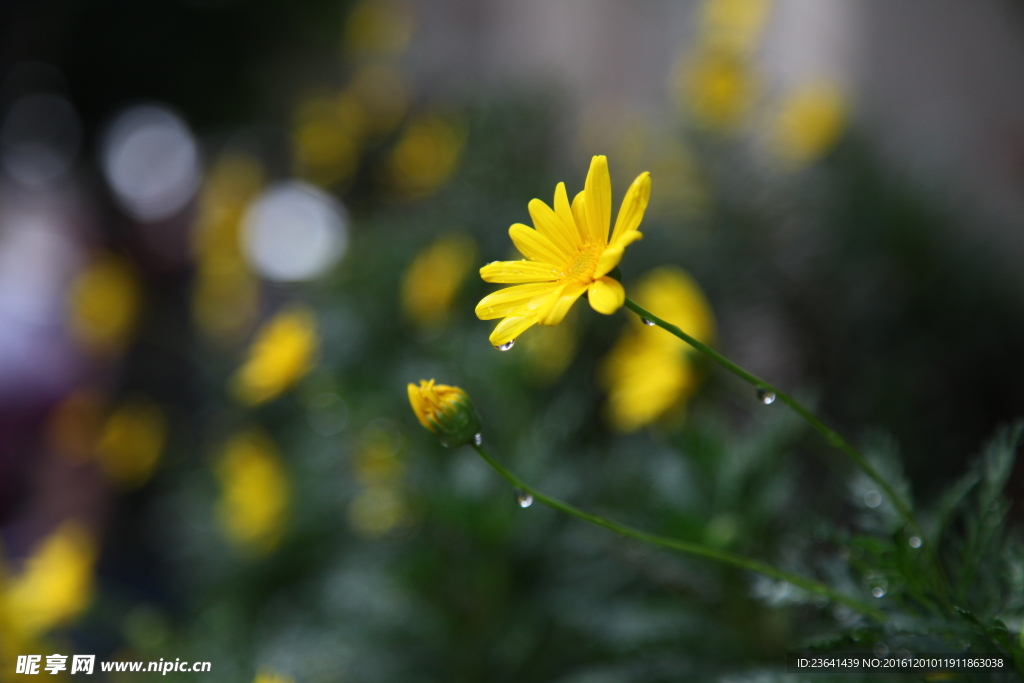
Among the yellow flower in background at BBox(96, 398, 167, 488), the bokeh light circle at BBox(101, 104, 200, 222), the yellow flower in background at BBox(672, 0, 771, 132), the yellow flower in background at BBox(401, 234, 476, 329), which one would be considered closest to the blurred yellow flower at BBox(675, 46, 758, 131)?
the yellow flower in background at BBox(672, 0, 771, 132)

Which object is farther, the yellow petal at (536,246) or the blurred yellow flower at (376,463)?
the blurred yellow flower at (376,463)

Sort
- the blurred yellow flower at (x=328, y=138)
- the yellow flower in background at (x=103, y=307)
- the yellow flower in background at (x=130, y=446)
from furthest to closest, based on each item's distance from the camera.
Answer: the blurred yellow flower at (x=328, y=138) → the yellow flower in background at (x=103, y=307) → the yellow flower in background at (x=130, y=446)

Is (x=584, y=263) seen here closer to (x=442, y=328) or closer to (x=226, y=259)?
(x=442, y=328)

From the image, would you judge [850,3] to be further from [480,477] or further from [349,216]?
[480,477]

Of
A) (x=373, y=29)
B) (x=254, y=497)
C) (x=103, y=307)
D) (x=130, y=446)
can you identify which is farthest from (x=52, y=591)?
(x=373, y=29)

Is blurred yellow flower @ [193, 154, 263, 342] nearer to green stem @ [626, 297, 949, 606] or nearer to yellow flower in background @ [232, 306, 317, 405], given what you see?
yellow flower in background @ [232, 306, 317, 405]

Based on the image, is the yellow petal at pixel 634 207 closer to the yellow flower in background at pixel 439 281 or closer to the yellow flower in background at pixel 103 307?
the yellow flower in background at pixel 439 281

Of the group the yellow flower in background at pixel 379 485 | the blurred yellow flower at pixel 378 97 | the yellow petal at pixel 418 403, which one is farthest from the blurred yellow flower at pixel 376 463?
the blurred yellow flower at pixel 378 97
